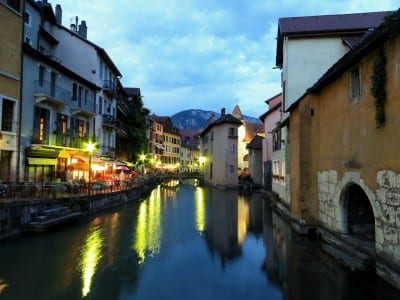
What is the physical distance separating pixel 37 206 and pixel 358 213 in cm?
1462

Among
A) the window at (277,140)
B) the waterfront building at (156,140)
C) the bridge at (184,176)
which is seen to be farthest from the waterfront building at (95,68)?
the waterfront building at (156,140)

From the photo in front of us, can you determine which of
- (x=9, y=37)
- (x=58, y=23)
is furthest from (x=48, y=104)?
(x=58, y=23)

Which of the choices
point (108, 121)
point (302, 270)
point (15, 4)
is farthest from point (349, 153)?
point (108, 121)

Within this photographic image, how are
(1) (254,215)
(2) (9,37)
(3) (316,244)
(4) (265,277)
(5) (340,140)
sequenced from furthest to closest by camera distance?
(1) (254,215)
(2) (9,37)
(3) (316,244)
(5) (340,140)
(4) (265,277)

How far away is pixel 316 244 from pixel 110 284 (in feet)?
28.8

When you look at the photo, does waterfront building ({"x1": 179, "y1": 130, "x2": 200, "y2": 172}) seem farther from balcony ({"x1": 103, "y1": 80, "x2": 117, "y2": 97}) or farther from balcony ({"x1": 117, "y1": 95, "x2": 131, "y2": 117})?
balcony ({"x1": 103, "y1": 80, "x2": 117, "y2": 97})

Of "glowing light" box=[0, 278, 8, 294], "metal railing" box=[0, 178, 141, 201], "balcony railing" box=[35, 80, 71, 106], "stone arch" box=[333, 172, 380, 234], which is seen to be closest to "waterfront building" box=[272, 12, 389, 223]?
"stone arch" box=[333, 172, 380, 234]

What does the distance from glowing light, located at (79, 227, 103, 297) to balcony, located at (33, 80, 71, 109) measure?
986 cm

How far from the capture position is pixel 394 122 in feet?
30.3

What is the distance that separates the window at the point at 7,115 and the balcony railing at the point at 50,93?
2.23m

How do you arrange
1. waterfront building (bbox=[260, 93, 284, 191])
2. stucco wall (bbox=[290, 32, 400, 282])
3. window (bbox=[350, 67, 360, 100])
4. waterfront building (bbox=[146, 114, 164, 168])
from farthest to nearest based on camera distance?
waterfront building (bbox=[146, 114, 164, 168]) < waterfront building (bbox=[260, 93, 284, 191]) < window (bbox=[350, 67, 360, 100]) < stucco wall (bbox=[290, 32, 400, 282])

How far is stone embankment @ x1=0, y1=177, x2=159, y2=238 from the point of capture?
1470 centimetres

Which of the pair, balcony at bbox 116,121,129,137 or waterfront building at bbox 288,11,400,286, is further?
balcony at bbox 116,121,129,137

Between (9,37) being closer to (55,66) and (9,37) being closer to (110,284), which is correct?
(55,66)
